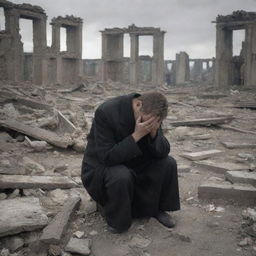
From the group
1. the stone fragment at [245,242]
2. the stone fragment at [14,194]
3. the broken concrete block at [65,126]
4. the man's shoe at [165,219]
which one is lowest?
the stone fragment at [245,242]

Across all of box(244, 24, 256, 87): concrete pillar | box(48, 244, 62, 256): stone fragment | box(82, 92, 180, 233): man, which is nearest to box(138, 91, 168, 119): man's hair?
box(82, 92, 180, 233): man

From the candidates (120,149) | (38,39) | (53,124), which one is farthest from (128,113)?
(38,39)

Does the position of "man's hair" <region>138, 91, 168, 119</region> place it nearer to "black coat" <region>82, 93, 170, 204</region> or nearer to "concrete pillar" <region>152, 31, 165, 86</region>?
"black coat" <region>82, 93, 170, 204</region>

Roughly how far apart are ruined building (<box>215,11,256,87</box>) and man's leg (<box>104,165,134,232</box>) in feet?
87.8

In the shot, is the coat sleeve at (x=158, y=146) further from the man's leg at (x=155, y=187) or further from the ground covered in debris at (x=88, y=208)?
the ground covered in debris at (x=88, y=208)

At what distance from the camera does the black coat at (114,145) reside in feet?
11.5

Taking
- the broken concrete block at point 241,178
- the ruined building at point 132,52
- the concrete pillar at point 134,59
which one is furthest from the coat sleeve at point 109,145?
the concrete pillar at point 134,59

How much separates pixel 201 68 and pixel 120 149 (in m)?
48.0

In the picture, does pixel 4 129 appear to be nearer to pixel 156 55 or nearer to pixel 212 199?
pixel 212 199

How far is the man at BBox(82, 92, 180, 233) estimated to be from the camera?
3473 millimetres

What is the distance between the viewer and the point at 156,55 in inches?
1318

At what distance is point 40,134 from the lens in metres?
7.23

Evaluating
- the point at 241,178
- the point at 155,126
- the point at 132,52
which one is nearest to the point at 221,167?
the point at 241,178

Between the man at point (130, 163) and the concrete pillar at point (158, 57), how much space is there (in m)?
30.0
